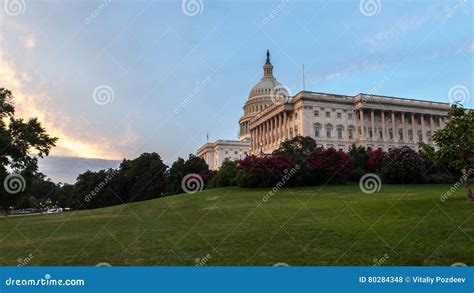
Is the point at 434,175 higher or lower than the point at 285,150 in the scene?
lower

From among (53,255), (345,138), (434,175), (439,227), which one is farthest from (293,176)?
(345,138)

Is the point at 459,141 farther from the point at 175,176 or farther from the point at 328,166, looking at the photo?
the point at 175,176

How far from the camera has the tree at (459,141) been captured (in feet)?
75.3

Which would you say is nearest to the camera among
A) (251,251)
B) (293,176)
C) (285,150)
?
(251,251)

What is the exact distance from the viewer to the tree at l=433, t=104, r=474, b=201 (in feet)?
75.3

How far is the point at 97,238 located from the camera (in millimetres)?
18344

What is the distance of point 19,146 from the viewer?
1441 inches

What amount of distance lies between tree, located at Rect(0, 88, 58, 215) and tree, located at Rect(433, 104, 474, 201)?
33.3m

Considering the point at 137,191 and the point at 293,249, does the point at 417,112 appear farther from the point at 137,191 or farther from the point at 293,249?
Answer: the point at 293,249

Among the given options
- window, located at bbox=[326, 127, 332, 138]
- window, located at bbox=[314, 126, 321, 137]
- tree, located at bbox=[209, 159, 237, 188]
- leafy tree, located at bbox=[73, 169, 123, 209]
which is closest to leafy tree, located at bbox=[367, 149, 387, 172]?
tree, located at bbox=[209, 159, 237, 188]

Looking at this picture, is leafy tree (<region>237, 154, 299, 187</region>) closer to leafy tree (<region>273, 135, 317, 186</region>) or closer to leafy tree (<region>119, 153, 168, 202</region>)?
leafy tree (<region>273, 135, 317, 186</region>)

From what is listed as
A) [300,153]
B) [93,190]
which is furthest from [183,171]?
[300,153]

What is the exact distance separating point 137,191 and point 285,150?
2911cm

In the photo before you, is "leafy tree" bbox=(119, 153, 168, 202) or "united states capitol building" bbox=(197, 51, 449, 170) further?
"united states capitol building" bbox=(197, 51, 449, 170)
